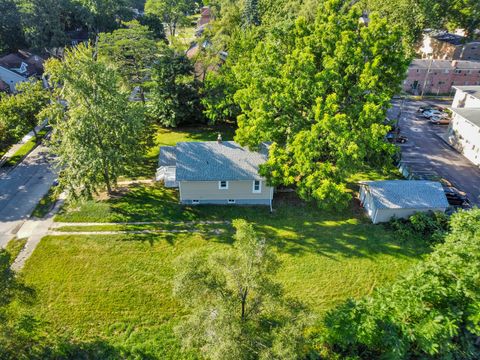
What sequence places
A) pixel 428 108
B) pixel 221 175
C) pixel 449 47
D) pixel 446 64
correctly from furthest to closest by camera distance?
1. pixel 449 47
2. pixel 446 64
3. pixel 428 108
4. pixel 221 175

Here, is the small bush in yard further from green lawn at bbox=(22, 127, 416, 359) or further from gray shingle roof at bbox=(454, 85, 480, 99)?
gray shingle roof at bbox=(454, 85, 480, 99)

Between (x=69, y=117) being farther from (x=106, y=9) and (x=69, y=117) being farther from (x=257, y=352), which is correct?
(x=106, y=9)

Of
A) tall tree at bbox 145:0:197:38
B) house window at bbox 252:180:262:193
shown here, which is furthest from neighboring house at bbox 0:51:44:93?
house window at bbox 252:180:262:193

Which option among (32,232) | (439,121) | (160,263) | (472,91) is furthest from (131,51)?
(472,91)

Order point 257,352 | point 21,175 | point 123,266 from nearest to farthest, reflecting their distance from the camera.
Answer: point 257,352 → point 123,266 → point 21,175

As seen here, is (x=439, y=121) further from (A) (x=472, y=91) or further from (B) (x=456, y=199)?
(B) (x=456, y=199)

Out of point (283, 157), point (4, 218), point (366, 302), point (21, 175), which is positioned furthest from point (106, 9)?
point (366, 302)
